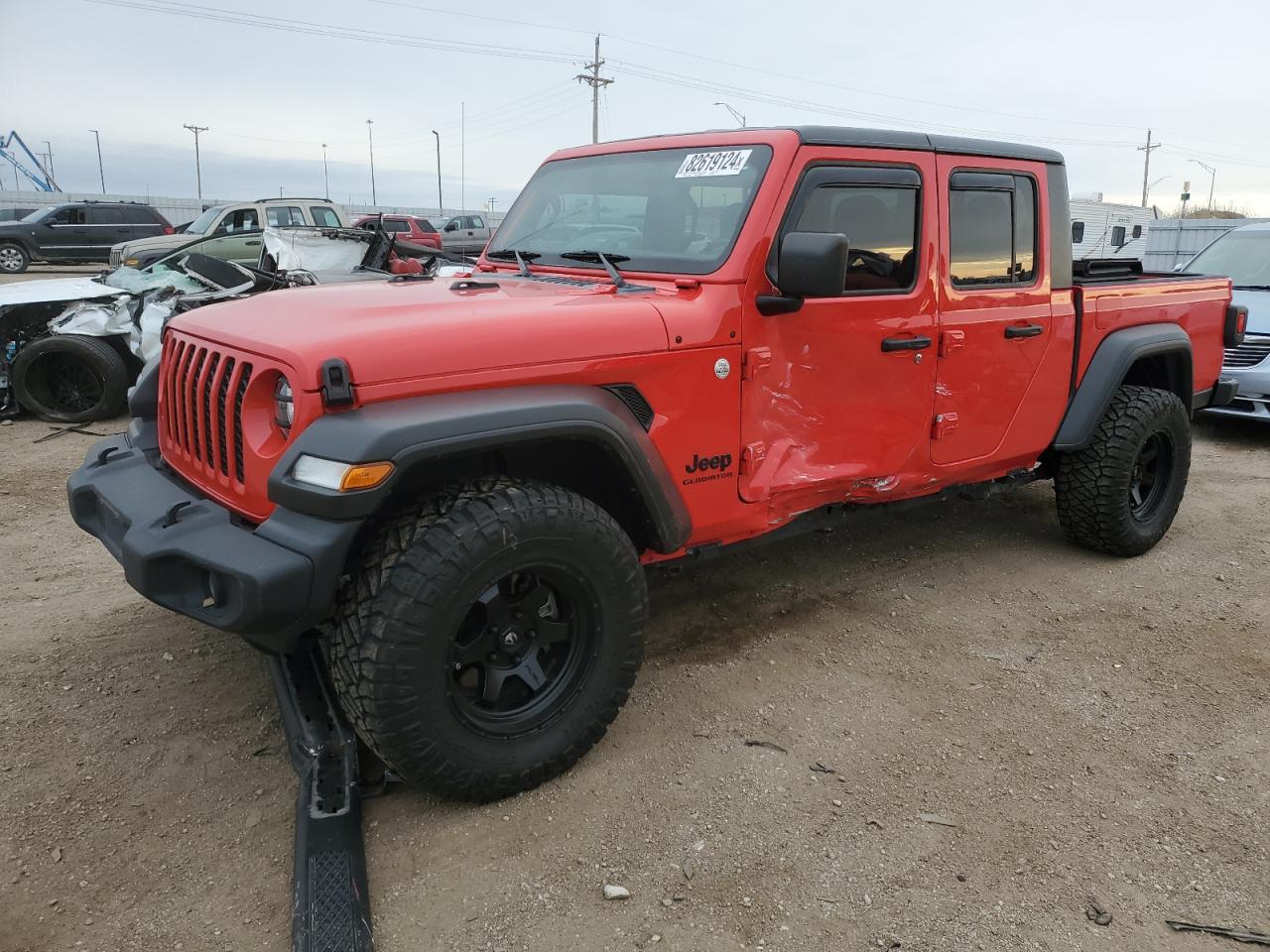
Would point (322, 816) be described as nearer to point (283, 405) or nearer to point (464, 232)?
point (283, 405)

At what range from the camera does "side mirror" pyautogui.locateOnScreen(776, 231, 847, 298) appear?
2.81m

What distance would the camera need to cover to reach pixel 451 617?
245 cm

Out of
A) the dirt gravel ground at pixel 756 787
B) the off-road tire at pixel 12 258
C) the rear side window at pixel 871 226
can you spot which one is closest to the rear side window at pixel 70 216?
the off-road tire at pixel 12 258

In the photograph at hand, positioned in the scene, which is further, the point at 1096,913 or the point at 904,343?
the point at 904,343

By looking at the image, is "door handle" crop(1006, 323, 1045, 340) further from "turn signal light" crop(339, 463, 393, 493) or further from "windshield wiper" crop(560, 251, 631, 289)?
"turn signal light" crop(339, 463, 393, 493)

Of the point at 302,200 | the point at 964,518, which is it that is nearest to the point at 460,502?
the point at 964,518

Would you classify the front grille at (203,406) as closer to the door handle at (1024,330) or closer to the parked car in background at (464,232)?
the door handle at (1024,330)

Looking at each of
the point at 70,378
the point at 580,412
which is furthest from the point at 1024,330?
the point at 70,378

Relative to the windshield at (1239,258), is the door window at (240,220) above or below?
above

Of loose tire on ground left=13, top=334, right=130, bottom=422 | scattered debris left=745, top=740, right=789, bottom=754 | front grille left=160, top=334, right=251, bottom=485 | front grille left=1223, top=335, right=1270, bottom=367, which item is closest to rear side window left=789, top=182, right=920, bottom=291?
scattered debris left=745, top=740, right=789, bottom=754

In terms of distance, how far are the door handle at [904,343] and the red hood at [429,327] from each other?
99 cm

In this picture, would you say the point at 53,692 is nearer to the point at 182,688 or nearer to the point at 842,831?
the point at 182,688

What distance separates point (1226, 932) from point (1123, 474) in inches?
103

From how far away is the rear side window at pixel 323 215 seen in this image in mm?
15094
